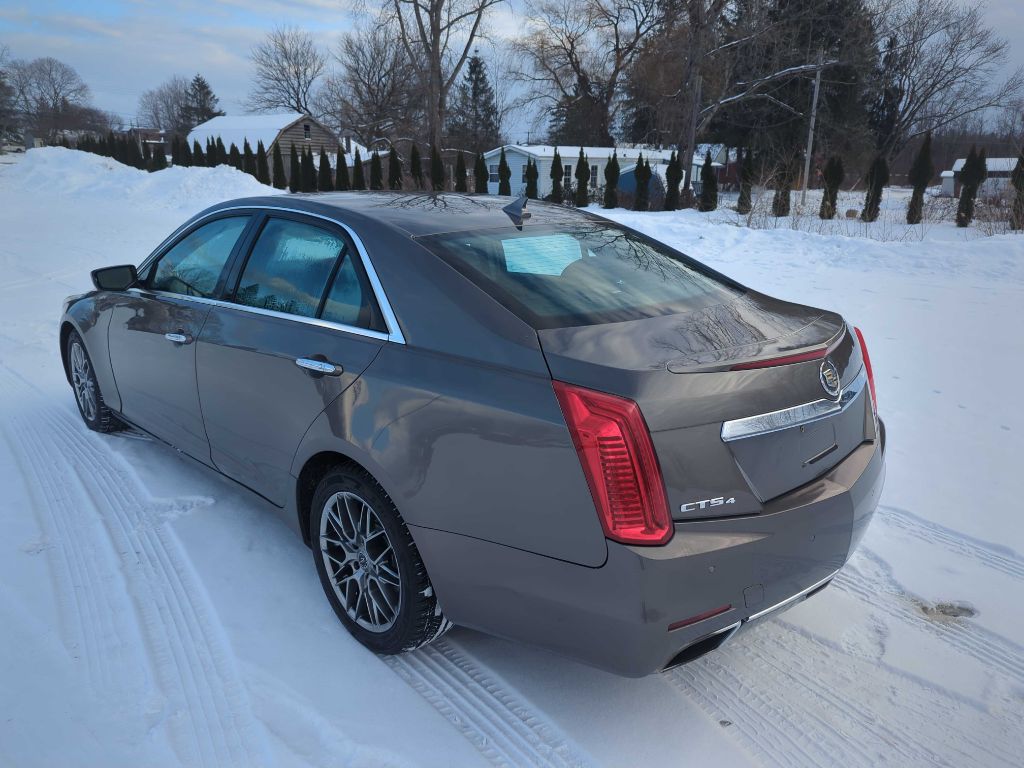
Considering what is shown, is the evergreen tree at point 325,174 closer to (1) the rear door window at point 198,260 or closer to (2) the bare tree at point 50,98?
(1) the rear door window at point 198,260

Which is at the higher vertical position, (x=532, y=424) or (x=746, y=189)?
(x=746, y=189)

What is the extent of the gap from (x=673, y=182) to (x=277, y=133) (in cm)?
3542

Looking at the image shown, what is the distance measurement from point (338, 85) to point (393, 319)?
59.8m

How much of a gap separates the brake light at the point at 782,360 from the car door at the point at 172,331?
247cm

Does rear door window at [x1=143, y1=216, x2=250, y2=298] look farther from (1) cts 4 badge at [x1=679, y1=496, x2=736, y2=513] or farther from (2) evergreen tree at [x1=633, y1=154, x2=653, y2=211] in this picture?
(2) evergreen tree at [x1=633, y1=154, x2=653, y2=211]

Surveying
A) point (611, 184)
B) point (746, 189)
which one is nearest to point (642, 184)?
point (611, 184)

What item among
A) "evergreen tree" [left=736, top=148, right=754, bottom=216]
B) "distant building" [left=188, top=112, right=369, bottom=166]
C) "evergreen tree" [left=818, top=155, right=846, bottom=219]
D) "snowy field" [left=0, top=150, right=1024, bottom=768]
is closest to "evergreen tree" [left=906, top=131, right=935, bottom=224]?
"evergreen tree" [left=818, top=155, right=846, bottom=219]

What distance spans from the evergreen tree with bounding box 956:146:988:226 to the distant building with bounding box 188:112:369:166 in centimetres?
4095

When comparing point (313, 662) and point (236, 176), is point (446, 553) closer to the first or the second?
point (313, 662)

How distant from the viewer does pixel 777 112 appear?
3647 cm

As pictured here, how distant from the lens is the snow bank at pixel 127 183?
20141mm

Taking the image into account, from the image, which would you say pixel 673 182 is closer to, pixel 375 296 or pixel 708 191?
pixel 708 191

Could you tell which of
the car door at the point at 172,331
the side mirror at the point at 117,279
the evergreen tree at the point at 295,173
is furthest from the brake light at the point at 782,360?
the evergreen tree at the point at 295,173

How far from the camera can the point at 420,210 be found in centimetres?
321
